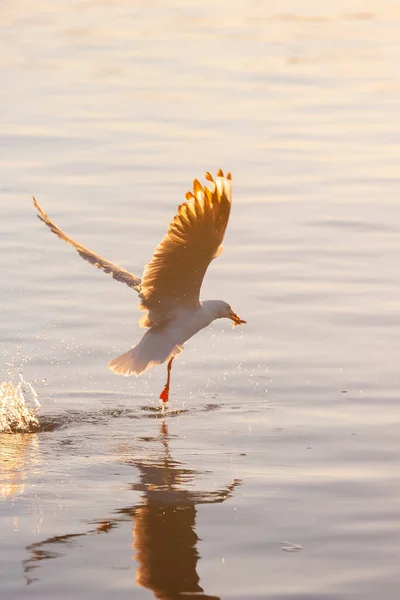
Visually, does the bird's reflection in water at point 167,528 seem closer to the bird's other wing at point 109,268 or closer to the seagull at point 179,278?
the seagull at point 179,278

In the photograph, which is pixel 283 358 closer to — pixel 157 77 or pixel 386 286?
pixel 386 286

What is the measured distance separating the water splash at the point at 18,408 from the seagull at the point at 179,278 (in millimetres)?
623

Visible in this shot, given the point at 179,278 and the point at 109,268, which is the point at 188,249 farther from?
the point at 109,268

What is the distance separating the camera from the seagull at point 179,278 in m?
9.13

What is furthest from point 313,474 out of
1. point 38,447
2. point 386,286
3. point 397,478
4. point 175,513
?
point 386,286

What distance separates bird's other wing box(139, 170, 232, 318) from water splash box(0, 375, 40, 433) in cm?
95

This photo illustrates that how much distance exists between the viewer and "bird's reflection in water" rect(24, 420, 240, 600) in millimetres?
7191


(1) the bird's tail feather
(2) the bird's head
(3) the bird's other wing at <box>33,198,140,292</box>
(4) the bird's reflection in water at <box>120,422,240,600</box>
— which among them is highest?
(3) the bird's other wing at <box>33,198,140,292</box>

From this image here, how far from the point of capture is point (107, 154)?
1777 centimetres

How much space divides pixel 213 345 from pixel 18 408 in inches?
80.8

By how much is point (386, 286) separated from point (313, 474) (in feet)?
14.0

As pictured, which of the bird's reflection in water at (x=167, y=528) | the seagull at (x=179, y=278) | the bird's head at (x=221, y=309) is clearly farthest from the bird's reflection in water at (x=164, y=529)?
the bird's head at (x=221, y=309)

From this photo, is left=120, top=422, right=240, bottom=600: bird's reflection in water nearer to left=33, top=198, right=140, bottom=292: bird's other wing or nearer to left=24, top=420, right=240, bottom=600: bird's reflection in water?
left=24, top=420, right=240, bottom=600: bird's reflection in water

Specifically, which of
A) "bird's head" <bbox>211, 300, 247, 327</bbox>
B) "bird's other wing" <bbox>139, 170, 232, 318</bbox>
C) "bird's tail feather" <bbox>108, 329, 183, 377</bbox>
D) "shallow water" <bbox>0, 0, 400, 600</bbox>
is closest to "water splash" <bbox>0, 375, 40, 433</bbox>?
"shallow water" <bbox>0, 0, 400, 600</bbox>
